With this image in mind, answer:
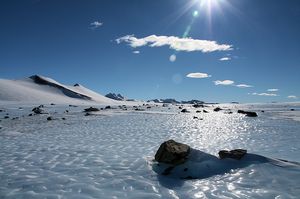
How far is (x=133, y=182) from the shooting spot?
9875mm

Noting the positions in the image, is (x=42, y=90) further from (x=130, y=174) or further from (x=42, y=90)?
(x=130, y=174)

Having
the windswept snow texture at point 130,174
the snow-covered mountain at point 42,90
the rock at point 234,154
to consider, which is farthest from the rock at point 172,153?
the snow-covered mountain at point 42,90

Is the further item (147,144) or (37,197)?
(147,144)

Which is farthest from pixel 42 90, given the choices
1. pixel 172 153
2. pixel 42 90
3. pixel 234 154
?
pixel 234 154

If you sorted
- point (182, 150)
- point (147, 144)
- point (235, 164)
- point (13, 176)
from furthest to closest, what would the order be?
point (147, 144)
point (182, 150)
point (235, 164)
point (13, 176)

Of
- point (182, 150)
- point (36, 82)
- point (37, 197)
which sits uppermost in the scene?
point (36, 82)

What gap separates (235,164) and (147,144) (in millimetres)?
6747

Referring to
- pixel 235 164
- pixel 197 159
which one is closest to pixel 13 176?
pixel 197 159

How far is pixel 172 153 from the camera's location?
38.5ft

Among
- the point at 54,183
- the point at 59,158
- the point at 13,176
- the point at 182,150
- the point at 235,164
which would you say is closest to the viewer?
the point at 54,183

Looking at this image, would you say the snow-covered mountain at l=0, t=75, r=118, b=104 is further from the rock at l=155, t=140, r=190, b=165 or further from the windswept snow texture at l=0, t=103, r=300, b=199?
the rock at l=155, t=140, r=190, b=165

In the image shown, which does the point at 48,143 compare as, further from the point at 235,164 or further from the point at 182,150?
the point at 235,164

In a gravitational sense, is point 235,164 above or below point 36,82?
below

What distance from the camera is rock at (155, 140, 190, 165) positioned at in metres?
11.6
